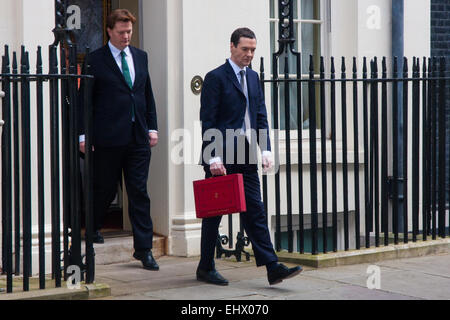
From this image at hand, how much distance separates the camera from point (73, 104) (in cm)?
612

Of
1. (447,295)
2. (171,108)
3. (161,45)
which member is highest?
(161,45)

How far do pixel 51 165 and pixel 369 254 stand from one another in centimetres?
298

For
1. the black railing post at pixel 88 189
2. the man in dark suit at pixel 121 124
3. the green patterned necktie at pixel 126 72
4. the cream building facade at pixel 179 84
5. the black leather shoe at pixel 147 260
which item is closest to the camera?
the black railing post at pixel 88 189

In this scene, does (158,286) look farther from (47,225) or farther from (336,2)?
(336,2)

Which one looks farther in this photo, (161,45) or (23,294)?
(161,45)

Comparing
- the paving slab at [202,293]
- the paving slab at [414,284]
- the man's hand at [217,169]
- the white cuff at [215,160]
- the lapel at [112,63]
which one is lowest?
the paving slab at [414,284]

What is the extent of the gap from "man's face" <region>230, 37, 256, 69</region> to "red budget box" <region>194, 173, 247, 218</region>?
0.87 metres

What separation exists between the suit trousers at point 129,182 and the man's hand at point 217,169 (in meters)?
0.98

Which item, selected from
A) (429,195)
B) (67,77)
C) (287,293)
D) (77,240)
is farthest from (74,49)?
(429,195)

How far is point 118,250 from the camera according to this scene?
25.4 feet

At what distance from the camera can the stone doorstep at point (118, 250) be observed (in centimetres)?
762

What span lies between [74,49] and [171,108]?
1977 mm

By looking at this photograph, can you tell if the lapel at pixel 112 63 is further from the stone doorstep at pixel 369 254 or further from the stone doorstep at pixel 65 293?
the stone doorstep at pixel 369 254

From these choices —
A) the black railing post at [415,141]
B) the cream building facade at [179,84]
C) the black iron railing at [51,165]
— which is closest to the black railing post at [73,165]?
the black iron railing at [51,165]
